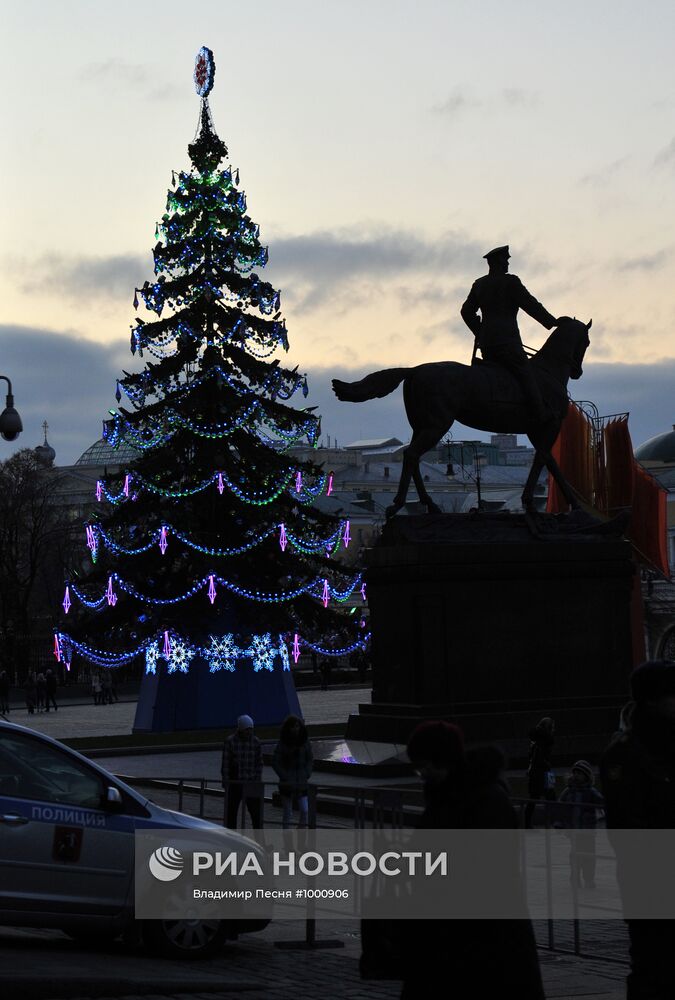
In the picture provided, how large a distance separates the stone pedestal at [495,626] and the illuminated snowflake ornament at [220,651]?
12852 mm

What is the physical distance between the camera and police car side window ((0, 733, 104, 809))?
1034cm

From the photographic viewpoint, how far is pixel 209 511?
118 feet

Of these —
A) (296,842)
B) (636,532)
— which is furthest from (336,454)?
(296,842)

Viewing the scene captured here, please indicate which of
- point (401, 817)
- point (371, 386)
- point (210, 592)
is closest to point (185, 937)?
point (401, 817)

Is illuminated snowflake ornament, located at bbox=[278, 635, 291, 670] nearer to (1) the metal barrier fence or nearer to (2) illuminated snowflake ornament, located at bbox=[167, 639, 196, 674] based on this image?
(2) illuminated snowflake ornament, located at bbox=[167, 639, 196, 674]

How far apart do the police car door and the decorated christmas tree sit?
23.8 m

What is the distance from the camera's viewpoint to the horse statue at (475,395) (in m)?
22.0

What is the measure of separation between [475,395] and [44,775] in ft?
41.5

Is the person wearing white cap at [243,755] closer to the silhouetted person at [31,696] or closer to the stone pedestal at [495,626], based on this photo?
the stone pedestal at [495,626]

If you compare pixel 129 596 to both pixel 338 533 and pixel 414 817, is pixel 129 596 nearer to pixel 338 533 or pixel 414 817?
pixel 338 533

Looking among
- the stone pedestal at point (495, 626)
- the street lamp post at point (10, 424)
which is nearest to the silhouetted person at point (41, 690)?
the street lamp post at point (10, 424)

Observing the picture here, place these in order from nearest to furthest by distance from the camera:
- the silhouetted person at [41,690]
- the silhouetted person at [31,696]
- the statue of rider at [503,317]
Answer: the statue of rider at [503,317] < the silhouetted person at [31,696] < the silhouetted person at [41,690]

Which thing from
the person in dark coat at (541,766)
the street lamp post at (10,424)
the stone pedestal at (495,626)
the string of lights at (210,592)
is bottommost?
the person in dark coat at (541,766)

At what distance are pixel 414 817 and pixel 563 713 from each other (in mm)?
8915
